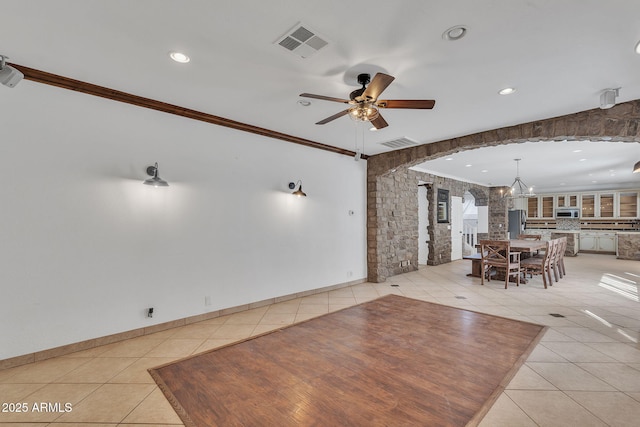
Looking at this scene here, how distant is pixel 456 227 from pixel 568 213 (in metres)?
5.90

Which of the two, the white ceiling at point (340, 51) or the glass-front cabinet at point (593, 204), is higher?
the white ceiling at point (340, 51)

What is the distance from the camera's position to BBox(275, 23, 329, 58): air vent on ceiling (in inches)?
77.4

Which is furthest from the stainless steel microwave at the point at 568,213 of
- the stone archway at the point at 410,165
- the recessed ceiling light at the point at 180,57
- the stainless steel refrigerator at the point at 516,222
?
the recessed ceiling light at the point at 180,57

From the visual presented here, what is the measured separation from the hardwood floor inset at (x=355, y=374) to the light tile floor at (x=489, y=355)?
144 millimetres

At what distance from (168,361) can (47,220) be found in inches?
71.6

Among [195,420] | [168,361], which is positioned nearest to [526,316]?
[195,420]

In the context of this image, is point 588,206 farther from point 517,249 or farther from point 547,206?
point 517,249

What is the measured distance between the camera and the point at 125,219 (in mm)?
2988

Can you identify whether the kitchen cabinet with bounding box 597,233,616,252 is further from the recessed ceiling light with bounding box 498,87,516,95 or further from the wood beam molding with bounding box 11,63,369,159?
the wood beam molding with bounding box 11,63,369,159

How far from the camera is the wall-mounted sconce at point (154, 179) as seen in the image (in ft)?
9.71

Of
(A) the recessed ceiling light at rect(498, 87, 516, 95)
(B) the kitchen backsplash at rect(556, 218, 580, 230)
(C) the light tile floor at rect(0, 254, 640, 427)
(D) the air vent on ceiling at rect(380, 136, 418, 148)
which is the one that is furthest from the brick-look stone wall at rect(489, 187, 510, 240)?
(A) the recessed ceiling light at rect(498, 87, 516, 95)

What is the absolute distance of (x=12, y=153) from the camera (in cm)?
245

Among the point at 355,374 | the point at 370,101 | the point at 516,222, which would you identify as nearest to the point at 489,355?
the point at 355,374

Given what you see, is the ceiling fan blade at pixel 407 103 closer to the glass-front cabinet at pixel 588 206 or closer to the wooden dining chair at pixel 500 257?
the wooden dining chair at pixel 500 257
